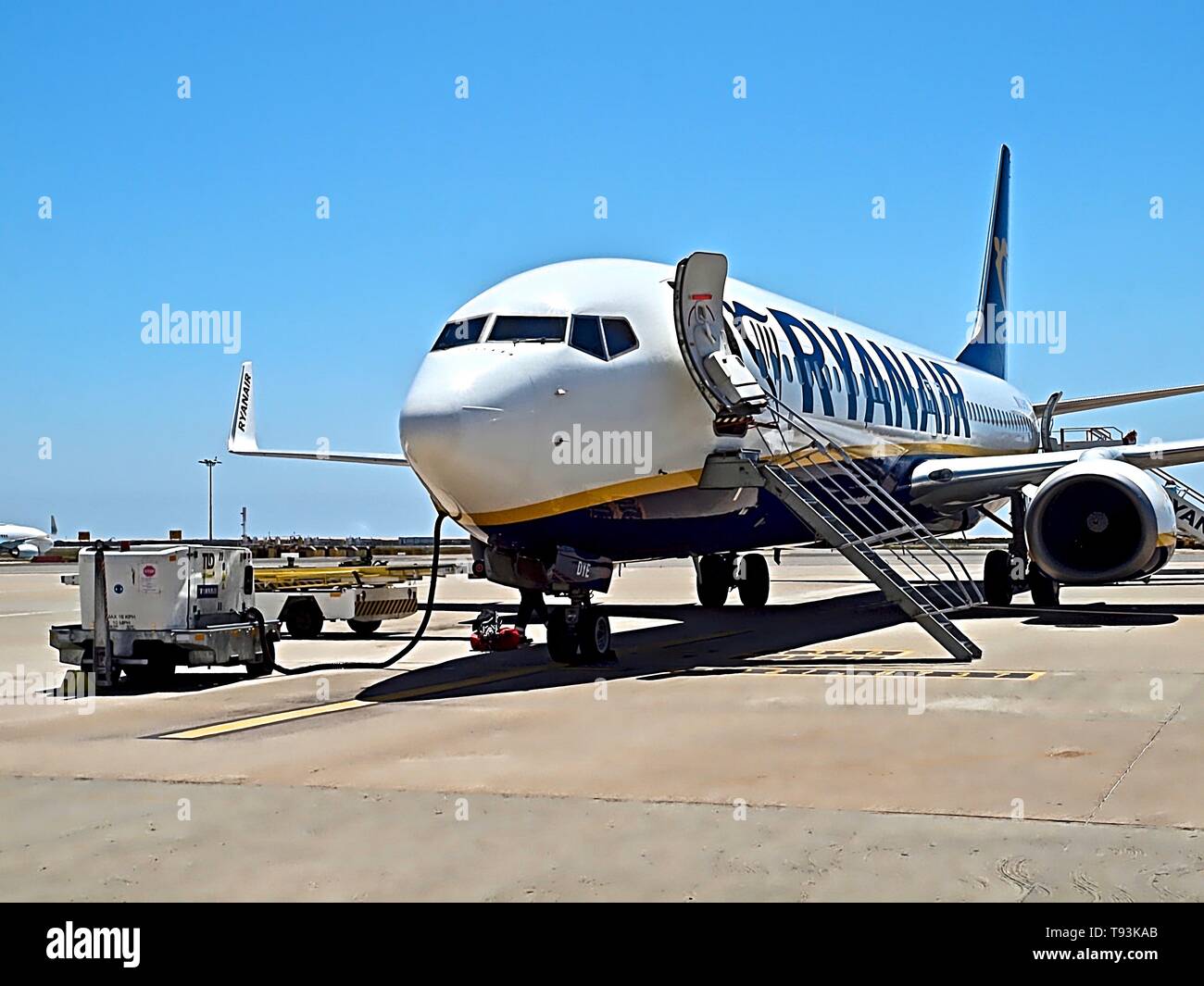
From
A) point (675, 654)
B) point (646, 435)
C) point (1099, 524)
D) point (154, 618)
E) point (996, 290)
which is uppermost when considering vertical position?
point (996, 290)

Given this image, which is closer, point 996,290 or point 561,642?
point 561,642

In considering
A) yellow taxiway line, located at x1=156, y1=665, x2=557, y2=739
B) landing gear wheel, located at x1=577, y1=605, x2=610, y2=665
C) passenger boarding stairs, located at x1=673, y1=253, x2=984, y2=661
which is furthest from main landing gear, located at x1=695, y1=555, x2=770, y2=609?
yellow taxiway line, located at x1=156, y1=665, x2=557, y2=739

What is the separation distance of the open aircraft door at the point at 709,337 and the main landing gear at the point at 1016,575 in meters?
8.36

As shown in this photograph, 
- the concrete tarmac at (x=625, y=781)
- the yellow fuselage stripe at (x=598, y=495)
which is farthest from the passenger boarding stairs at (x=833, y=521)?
the concrete tarmac at (x=625, y=781)

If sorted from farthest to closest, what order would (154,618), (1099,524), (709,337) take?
(1099,524)
(709,337)
(154,618)

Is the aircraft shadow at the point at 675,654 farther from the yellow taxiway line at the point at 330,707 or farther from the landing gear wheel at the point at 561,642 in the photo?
the landing gear wheel at the point at 561,642

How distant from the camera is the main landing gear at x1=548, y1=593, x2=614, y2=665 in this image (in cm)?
1383

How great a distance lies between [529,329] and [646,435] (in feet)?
5.19

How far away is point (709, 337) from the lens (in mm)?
14242

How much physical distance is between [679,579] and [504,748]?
3046cm

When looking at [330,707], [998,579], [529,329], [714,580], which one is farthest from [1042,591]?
[330,707]

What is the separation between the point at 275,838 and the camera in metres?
6.34

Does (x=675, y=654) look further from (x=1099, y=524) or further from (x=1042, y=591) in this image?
(x=1042, y=591)
